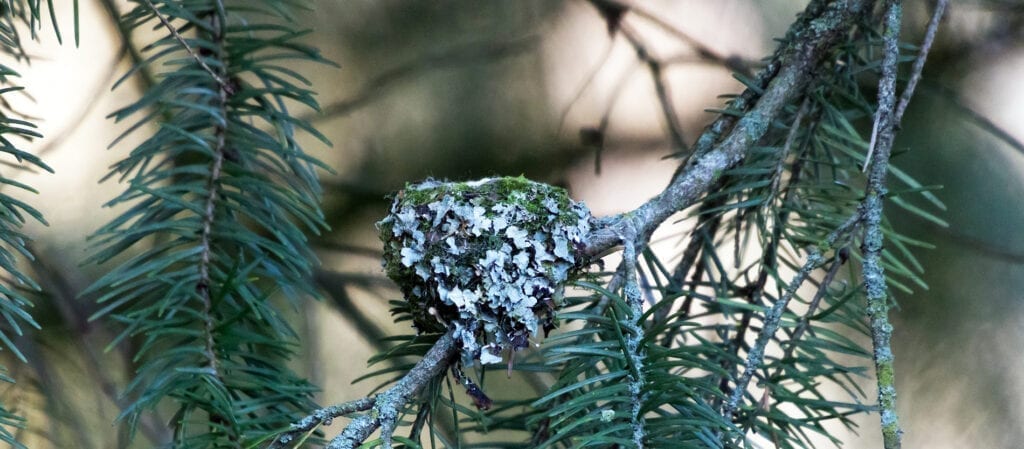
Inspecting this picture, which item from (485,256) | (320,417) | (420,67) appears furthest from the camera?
(420,67)

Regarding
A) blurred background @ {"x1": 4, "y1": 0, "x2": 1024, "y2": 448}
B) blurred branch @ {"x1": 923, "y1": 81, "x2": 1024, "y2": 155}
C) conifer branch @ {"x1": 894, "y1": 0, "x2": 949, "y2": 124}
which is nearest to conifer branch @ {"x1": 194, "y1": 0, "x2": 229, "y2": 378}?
blurred background @ {"x1": 4, "y1": 0, "x2": 1024, "y2": 448}

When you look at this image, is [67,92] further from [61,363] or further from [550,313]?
[550,313]

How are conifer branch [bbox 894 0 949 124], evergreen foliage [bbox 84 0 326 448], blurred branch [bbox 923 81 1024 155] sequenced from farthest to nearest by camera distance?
blurred branch [bbox 923 81 1024 155], evergreen foliage [bbox 84 0 326 448], conifer branch [bbox 894 0 949 124]

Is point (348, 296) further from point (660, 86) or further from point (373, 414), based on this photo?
point (373, 414)

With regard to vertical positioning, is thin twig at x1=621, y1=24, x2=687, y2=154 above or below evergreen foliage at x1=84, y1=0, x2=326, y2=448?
above

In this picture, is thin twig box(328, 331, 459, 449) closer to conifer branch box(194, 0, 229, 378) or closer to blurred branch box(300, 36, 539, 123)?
conifer branch box(194, 0, 229, 378)

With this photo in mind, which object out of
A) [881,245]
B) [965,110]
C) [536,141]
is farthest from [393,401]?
[965,110]

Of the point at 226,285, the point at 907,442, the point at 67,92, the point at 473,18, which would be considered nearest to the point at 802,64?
the point at 226,285
